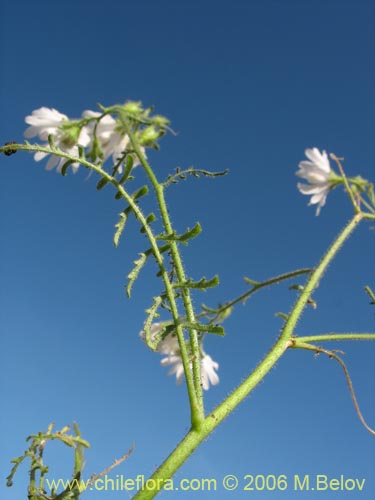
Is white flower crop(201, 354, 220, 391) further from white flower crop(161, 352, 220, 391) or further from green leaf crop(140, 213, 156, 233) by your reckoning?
green leaf crop(140, 213, 156, 233)

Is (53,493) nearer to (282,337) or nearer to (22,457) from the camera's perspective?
(22,457)

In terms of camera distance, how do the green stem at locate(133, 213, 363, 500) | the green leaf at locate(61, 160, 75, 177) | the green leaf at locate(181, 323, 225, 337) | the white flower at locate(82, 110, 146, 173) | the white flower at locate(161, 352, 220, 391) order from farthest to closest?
the white flower at locate(161, 352, 220, 391), the white flower at locate(82, 110, 146, 173), the green leaf at locate(61, 160, 75, 177), the green leaf at locate(181, 323, 225, 337), the green stem at locate(133, 213, 363, 500)

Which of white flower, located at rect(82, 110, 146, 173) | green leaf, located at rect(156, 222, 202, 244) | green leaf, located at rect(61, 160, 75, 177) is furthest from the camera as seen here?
white flower, located at rect(82, 110, 146, 173)

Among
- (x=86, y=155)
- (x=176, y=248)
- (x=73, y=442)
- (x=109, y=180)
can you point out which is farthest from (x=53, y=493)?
(x=86, y=155)

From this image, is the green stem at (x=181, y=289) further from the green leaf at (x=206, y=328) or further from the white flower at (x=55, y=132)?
the white flower at (x=55, y=132)

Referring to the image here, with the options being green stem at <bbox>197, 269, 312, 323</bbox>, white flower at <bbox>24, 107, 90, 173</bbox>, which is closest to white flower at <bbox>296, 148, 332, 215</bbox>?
green stem at <bbox>197, 269, 312, 323</bbox>

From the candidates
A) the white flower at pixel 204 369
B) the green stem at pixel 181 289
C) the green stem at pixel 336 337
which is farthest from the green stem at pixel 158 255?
the white flower at pixel 204 369
